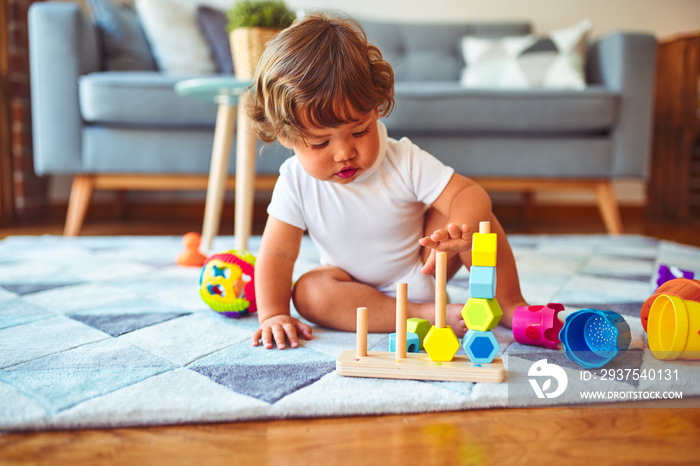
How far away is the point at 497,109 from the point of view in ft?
5.80

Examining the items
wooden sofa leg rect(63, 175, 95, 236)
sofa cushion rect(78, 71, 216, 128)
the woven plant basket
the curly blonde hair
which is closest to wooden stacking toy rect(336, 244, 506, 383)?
the curly blonde hair

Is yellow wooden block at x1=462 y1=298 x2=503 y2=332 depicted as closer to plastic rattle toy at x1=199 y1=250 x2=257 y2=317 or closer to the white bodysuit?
the white bodysuit

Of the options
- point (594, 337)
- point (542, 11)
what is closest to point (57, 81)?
point (594, 337)

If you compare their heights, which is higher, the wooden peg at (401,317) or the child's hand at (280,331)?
the wooden peg at (401,317)

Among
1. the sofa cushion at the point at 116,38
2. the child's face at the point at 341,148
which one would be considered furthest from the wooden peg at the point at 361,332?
the sofa cushion at the point at 116,38

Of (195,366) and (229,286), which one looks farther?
(229,286)

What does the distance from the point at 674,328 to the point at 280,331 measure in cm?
45

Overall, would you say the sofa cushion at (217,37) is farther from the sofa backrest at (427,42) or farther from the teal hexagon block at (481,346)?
the teal hexagon block at (481,346)

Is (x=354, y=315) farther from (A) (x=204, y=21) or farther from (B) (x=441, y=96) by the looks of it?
(A) (x=204, y=21)

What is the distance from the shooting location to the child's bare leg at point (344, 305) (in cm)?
76

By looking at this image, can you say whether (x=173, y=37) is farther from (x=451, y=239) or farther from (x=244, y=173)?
(x=451, y=239)

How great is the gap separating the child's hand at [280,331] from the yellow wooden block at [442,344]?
182mm

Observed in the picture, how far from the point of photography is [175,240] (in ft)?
5.62

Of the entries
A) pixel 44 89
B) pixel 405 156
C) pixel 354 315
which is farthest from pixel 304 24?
pixel 44 89
